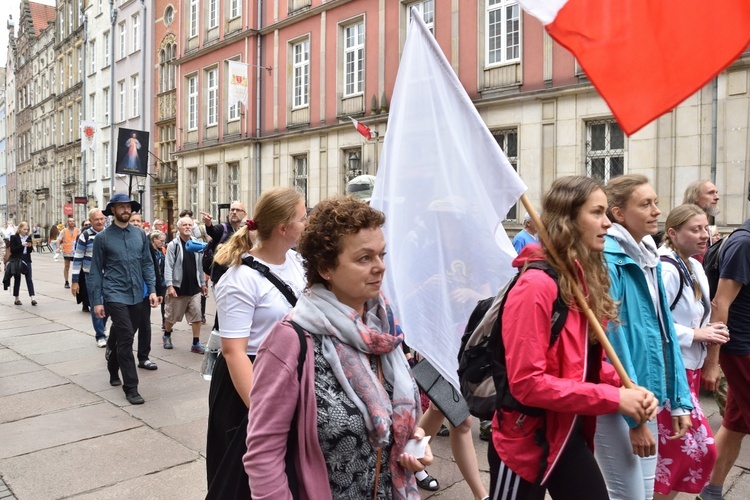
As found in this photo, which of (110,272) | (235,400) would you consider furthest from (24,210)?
(235,400)

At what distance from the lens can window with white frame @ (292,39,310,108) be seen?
22.5 metres

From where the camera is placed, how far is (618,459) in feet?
8.33

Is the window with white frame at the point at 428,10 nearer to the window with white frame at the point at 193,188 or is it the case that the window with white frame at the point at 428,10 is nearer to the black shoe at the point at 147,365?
the black shoe at the point at 147,365

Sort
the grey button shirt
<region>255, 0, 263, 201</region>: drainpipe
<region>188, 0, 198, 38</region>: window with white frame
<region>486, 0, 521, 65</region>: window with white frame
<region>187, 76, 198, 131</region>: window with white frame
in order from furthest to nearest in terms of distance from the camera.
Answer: <region>187, 76, 198, 131</region>: window with white frame
<region>188, 0, 198, 38</region>: window with white frame
<region>255, 0, 263, 201</region>: drainpipe
<region>486, 0, 521, 65</region>: window with white frame
the grey button shirt

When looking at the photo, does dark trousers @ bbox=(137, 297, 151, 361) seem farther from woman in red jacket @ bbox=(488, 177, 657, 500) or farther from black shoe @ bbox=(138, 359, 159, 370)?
woman in red jacket @ bbox=(488, 177, 657, 500)

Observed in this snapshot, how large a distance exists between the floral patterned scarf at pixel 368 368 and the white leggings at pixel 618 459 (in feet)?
3.05

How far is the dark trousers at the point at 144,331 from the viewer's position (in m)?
6.70

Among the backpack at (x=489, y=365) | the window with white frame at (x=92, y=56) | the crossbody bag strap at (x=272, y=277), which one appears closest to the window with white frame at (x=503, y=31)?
the crossbody bag strap at (x=272, y=277)

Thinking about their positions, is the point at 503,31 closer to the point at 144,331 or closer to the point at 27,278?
the point at 27,278

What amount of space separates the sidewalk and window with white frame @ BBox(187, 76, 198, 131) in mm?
20966

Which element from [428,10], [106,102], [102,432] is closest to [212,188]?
[428,10]

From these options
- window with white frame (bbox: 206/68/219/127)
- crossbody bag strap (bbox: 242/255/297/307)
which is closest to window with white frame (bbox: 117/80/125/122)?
window with white frame (bbox: 206/68/219/127)

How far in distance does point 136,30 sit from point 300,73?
→ 16534 mm

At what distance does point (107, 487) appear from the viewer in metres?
4.05
